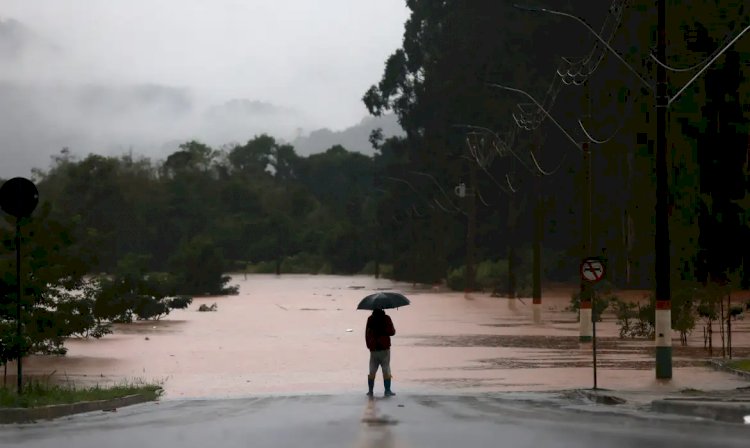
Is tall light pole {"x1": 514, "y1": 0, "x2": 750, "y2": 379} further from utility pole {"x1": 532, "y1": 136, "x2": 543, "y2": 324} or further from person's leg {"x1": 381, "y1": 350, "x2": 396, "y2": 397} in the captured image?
utility pole {"x1": 532, "y1": 136, "x2": 543, "y2": 324}

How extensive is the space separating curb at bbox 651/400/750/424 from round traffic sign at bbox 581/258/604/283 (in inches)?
223

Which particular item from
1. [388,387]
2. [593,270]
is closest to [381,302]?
[388,387]

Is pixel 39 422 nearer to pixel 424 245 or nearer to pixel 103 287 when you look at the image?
pixel 103 287

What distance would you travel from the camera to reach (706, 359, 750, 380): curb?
95.2 feet

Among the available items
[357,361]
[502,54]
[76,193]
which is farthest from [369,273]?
[357,361]

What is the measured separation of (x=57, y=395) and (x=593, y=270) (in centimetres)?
1046

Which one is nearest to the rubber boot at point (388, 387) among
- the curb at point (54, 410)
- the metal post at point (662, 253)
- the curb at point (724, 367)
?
the curb at point (54, 410)

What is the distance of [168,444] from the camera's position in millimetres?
17391

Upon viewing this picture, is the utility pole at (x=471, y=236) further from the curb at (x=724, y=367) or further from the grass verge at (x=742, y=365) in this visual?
the grass verge at (x=742, y=365)

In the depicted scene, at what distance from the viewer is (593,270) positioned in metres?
27.6

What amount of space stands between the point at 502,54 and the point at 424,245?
72.8 feet

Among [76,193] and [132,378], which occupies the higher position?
[76,193]

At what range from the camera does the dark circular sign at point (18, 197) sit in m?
25.0

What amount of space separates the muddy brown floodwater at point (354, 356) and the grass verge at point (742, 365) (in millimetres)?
556
